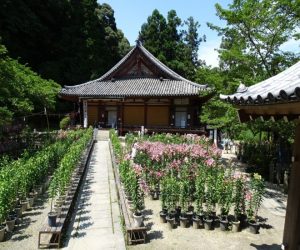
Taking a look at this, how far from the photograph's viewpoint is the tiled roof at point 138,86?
2494 cm

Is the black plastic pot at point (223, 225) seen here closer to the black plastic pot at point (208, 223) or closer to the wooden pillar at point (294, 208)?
the black plastic pot at point (208, 223)

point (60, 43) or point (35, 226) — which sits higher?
point (60, 43)

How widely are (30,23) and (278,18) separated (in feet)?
101

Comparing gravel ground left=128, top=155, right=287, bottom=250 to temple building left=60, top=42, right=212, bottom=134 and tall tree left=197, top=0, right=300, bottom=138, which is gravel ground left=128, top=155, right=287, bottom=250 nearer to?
tall tree left=197, top=0, right=300, bottom=138

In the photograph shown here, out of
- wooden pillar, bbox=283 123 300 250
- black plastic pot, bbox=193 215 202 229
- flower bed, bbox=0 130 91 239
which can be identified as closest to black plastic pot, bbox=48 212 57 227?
flower bed, bbox=0 130 91 239

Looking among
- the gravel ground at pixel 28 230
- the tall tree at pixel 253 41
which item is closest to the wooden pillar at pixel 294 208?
the gravel ground at pixel 28 230

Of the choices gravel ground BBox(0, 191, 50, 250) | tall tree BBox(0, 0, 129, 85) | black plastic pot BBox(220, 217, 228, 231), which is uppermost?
tall tree BBox(0, 0, 129, 85)

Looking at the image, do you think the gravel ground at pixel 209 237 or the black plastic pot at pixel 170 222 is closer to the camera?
the gravel ground at pixel 209 237

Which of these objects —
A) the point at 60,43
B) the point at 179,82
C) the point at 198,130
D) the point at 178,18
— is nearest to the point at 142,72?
the point at 179,82

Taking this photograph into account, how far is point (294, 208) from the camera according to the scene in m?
3.73

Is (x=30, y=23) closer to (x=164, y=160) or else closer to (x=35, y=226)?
(x=164, y=160)

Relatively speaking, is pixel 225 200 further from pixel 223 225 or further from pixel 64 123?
pixel 64 123

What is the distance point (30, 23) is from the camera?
35594mm

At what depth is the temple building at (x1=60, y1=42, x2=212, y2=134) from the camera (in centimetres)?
2525
